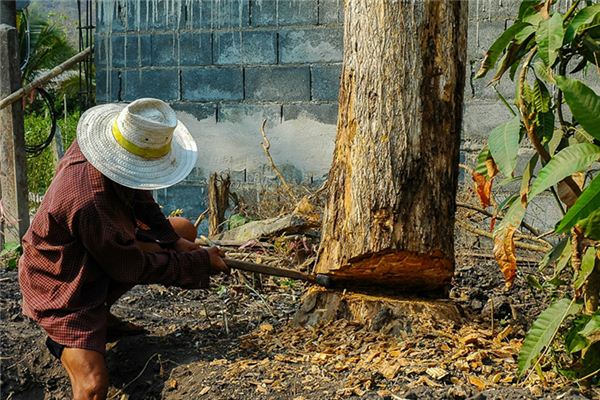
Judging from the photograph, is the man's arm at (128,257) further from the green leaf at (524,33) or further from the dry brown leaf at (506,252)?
the green leaf at (524,33)

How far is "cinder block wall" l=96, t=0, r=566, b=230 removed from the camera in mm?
7133

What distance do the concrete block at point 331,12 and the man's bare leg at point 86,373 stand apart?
13.0 ft

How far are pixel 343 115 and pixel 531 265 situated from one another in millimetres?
2242

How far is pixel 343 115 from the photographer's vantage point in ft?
13.2

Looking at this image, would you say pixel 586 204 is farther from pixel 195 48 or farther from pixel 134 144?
pixel 195 48

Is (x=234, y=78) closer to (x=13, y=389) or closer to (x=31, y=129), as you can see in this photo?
(x=13, y=389)

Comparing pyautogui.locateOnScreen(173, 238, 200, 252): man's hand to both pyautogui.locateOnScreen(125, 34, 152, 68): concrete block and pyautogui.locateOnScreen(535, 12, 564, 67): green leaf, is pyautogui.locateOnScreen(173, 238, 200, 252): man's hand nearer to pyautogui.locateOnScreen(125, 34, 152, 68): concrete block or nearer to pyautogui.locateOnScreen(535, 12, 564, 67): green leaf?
pyautogui.locateOnScreen(535, 12, 564, 67): green leaf

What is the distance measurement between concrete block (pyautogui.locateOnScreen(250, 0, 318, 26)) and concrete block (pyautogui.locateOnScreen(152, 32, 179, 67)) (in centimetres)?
71

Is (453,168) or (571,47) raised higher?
(571,47)

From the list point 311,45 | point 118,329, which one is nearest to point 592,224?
point 118,329

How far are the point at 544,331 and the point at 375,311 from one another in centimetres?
92

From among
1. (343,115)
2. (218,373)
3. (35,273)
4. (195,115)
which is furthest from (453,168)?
(195,115)

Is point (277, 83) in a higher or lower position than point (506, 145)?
lower

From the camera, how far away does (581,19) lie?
125 inches
